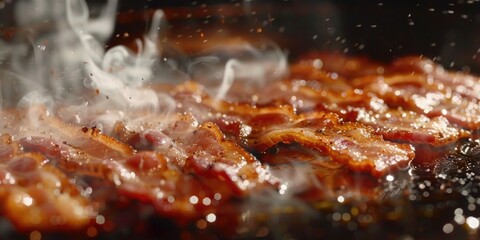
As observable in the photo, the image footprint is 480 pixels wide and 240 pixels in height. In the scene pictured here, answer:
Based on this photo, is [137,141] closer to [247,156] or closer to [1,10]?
[247,156]

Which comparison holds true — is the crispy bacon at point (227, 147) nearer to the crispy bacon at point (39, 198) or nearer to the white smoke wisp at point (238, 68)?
the crispy bacon at point (39, 198)

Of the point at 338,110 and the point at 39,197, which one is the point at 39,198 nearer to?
the point at 39,197

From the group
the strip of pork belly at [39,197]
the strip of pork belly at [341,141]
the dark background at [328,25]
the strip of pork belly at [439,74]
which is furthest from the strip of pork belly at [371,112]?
the strip of pork belly at [39,197]

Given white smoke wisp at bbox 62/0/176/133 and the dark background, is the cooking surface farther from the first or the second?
white smoke wisp at bbox 62/0/176/133

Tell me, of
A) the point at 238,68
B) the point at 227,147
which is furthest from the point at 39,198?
the point at 238,68

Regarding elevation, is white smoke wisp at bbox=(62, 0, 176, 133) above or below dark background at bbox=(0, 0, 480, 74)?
above

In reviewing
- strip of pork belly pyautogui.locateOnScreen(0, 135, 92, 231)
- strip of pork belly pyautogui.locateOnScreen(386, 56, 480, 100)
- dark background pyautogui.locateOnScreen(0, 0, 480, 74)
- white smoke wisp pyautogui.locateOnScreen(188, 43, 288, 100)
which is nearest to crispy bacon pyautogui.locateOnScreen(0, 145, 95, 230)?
strip of pork belly pyautogui.locateOnScreen(0, 135, 92, 231)
